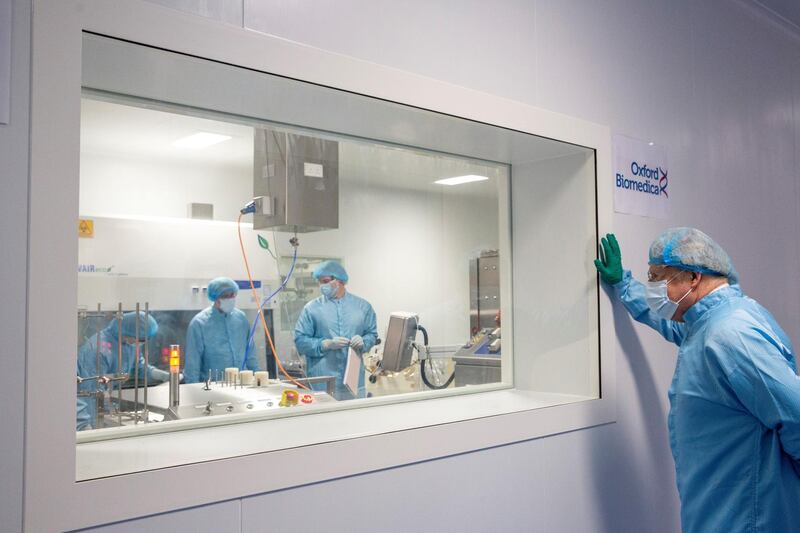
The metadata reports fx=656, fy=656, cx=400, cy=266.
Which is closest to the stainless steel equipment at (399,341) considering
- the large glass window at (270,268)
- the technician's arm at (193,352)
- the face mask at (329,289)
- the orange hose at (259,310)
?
the large glass window at (270,268)

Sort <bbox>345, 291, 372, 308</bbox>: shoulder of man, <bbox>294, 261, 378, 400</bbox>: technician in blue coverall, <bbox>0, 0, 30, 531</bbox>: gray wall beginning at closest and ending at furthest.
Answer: <bbox>0, 0, 30, 531</bbox>: gray wall < <bbox>294, 261, 378, 400</bbox>: technician in blue coverall < <bbox>345, 291, 372, 308</bbox>: shoulder of man

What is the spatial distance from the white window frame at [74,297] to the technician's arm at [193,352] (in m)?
0.47

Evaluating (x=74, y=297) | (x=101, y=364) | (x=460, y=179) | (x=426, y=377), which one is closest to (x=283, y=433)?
(x=101, y=364)

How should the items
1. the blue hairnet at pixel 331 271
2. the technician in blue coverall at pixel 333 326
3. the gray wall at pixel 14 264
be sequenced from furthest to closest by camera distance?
1. the blue hairnet at pixel 331 271
2. the technician in blue coverall at pixel 333 326
3. the gray wall at pixel 14 264

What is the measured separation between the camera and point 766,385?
162cm

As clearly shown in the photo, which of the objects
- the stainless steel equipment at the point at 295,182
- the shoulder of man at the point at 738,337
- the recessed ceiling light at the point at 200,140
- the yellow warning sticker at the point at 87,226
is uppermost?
the recessed ceiling light at the point at 200,140

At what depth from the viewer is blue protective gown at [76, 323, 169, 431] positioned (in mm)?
1416

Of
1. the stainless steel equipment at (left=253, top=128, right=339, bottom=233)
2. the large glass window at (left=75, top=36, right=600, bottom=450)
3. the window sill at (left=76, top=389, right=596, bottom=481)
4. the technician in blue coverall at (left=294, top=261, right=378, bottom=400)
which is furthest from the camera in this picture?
the technician in blue coverall at (left=294, top=261, right=378, bottom=400)

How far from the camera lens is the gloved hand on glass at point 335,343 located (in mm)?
2873

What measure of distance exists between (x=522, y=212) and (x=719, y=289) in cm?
75

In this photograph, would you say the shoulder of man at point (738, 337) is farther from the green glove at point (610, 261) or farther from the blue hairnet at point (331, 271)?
the blue hairnet at point (331, 271)

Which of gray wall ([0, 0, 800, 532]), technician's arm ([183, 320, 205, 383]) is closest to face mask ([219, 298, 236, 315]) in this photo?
technician's arm ([183, 320, 205, 383])

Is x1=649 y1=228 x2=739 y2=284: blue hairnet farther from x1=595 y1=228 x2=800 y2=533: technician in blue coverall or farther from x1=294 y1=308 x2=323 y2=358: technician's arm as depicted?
x1=294 y1=308 x2=323 y2=358: technician's arm

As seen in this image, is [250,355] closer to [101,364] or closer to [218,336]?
[218,336]
